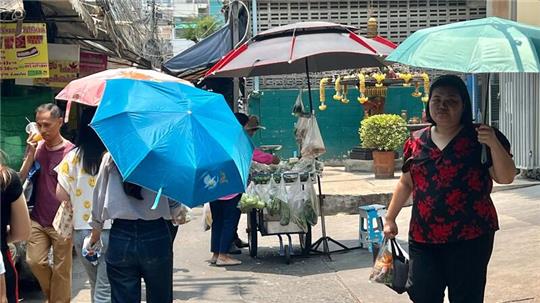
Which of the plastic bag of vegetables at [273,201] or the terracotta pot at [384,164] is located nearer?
the plastic bag of vegetables at [273,201]

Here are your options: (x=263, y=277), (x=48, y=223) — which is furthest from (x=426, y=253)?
(x=263, y=277)

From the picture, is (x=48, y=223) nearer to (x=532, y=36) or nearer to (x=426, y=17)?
(x=532, y=36)

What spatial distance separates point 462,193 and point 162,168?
170 cm

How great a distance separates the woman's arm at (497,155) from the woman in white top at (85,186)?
2.36 metres

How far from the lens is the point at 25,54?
7730 millimetres

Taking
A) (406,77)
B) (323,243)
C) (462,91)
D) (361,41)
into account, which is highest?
(361,41)

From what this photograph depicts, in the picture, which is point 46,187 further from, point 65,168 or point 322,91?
point 322,91

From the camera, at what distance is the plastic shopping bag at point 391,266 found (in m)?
4.42

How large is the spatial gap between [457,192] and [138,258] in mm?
1872

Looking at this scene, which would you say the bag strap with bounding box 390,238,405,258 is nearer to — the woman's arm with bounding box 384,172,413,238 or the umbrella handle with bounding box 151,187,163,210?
the woman's arm with bounding box 384,172,413,238

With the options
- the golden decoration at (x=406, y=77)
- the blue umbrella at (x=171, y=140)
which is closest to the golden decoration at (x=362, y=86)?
the golden decoration at (x=406, y=77)

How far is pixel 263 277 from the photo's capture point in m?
7.66

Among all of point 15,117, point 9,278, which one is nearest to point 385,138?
point 15,117

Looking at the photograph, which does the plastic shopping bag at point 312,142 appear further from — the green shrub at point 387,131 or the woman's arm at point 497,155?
the green shrub at point 387,131
